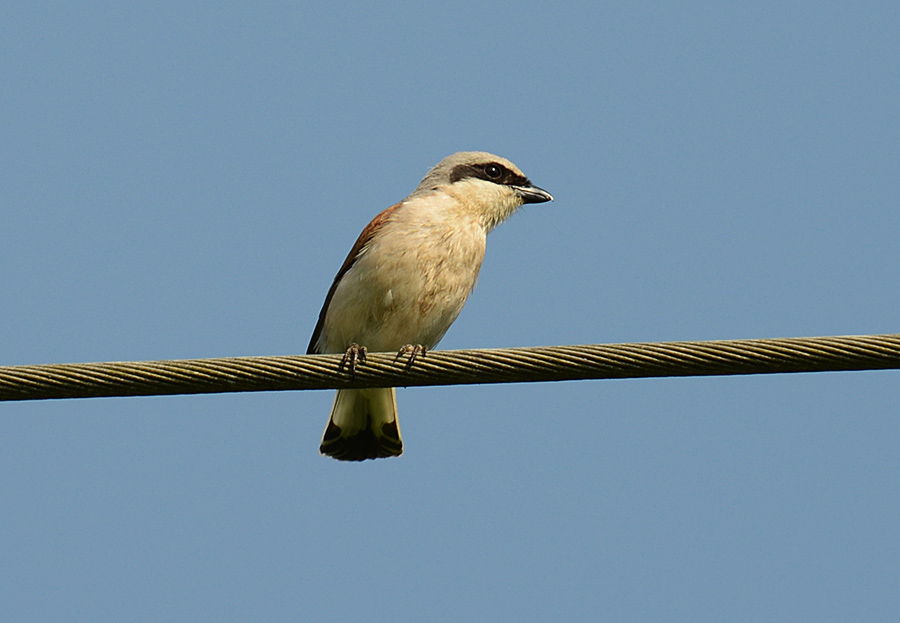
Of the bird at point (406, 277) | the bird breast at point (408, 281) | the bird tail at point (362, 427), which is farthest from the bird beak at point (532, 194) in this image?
the bird tail at point (362, 427)

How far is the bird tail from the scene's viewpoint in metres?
7.00

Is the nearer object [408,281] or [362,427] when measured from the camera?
[408,281]

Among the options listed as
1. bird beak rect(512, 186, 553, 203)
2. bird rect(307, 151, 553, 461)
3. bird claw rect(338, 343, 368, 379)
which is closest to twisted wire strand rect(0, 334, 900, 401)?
bird claw rect(338, 343, 368, 379)

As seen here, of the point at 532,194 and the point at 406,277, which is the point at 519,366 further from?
the point at 532,194

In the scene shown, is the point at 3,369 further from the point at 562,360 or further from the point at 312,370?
the point at 562,360

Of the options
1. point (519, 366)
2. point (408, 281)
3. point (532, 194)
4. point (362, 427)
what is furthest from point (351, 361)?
point (532, 194)

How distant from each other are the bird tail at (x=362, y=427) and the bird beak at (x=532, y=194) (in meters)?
1.64

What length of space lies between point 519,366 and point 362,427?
10.1 ft

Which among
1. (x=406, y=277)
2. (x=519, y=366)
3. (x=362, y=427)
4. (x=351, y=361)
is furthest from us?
(x=362, y=427)

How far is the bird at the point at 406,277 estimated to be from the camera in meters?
6.28

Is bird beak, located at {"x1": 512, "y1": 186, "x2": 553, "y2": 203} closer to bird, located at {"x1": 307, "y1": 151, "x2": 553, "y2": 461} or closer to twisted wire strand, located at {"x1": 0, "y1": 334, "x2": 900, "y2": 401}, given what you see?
bird, located at {"x1": 307, "y1": 151, "x2": 553, "y2": 461}

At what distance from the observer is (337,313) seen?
6.52 meters

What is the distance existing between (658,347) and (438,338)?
2858 millimetres

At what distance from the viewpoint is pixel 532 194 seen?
290 inches
